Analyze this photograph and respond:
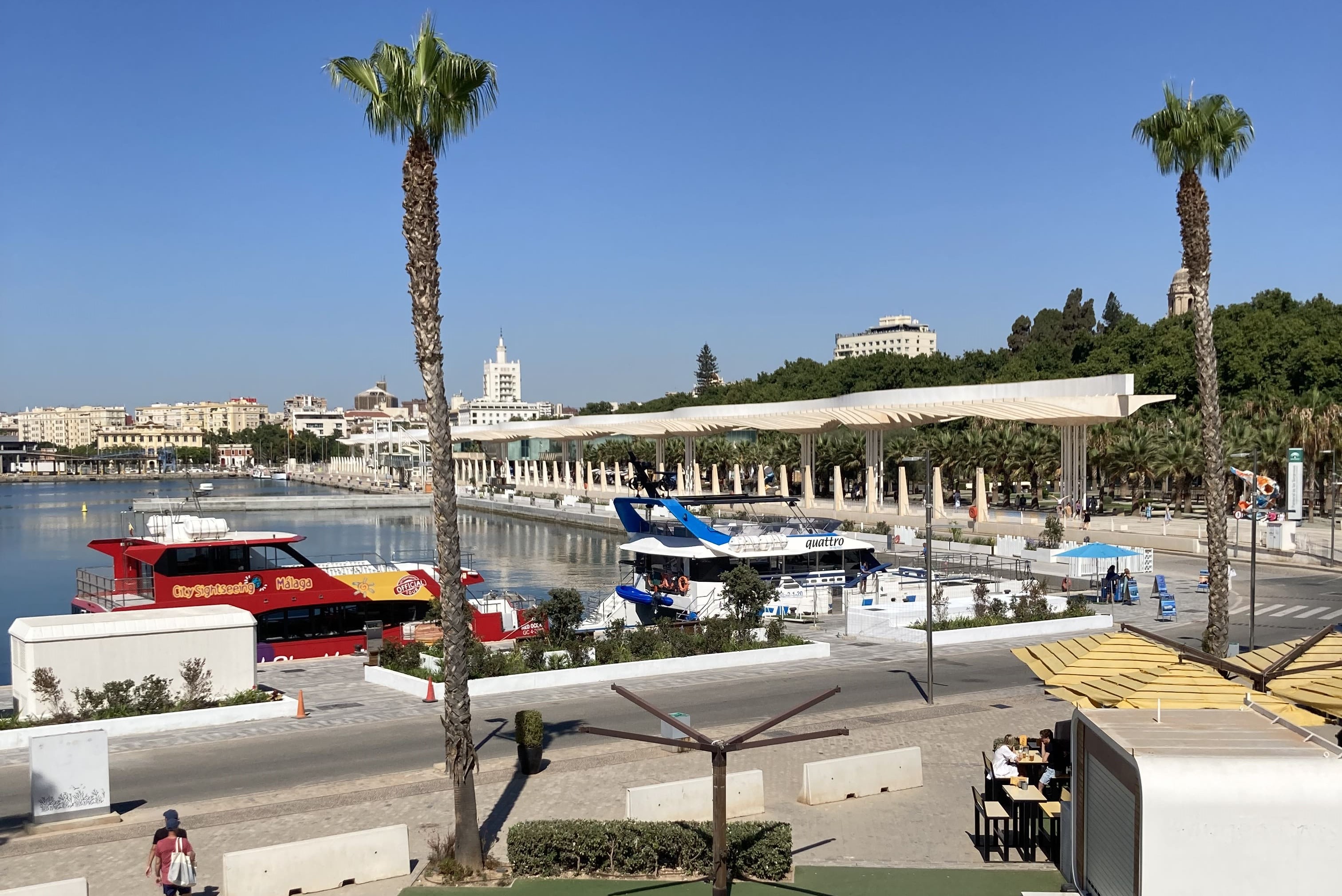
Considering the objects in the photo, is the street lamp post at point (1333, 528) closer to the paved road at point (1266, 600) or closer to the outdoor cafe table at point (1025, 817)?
the paved road at point (1266, 600)

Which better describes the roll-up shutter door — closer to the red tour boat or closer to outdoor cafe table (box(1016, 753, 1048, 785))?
outdoor cafe table (box(1016, 753, 1048, 785))

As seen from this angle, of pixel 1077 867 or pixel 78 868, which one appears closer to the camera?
pixel 1077 867

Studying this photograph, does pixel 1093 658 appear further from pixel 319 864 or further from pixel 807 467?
pixel 807 467

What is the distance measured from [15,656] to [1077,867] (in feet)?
55.4

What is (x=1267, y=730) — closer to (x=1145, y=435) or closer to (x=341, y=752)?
(x=341, y=752)

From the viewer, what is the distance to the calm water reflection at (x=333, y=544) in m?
49.4

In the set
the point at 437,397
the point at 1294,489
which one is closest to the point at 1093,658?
the point at 437,397

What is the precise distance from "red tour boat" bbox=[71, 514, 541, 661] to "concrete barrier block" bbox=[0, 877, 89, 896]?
17757 millimetres

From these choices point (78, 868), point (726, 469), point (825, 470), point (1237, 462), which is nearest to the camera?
point (78, 868)

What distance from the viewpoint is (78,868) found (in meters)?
12.4

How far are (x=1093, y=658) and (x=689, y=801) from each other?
5.28 metres

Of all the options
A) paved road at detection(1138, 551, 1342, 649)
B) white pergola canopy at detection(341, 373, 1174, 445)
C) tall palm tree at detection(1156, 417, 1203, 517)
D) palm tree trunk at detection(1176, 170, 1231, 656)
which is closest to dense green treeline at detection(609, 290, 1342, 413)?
tall palm tree at detection(1156, 417, 1203, 517)

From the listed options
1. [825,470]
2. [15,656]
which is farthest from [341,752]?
[825,470]

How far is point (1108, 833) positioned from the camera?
9.41m
